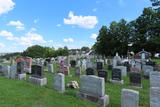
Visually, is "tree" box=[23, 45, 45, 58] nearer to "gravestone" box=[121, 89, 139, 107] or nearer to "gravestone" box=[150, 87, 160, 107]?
"gravestone" box=[121, 89, 139, 107]

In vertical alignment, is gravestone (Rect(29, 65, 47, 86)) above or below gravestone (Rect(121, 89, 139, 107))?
above

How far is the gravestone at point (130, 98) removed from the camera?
953cm

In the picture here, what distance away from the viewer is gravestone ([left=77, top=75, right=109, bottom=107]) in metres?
10.8

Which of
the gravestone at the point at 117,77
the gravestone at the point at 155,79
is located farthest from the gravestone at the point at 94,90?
the gravestone at the point at 117,77

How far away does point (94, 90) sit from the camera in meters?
11.1

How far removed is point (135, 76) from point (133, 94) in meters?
6.57

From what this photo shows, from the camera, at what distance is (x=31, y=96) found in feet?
37.6

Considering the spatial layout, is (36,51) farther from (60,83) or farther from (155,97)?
(155,97)

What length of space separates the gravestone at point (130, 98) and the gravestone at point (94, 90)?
3.27 ft

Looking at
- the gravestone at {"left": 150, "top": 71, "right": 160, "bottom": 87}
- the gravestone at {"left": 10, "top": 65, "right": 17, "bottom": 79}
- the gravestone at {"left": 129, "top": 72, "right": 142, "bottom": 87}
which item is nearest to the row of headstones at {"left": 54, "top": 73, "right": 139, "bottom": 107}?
the gravestone at {"left": 150, "top": 71, "right": 160, "bottom": 87}

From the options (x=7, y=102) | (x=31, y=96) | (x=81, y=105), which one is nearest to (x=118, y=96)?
(x=81, y=105)

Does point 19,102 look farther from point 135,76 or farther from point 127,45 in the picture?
point 127,45

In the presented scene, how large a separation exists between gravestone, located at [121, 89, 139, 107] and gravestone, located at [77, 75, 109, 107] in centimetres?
100

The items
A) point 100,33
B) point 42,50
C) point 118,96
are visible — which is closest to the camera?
point 118,96
